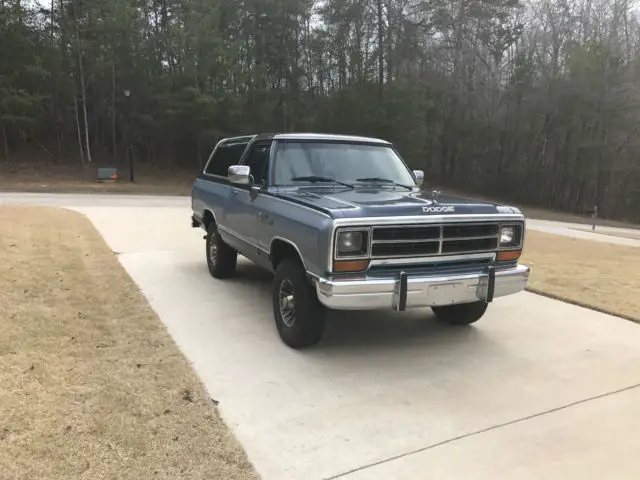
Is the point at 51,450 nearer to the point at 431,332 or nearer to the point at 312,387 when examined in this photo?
the point at 312,387

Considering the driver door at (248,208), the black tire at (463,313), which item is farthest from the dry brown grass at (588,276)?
the driver door at (248,208)

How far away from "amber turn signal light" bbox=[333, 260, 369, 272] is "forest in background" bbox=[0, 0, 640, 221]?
98.1ft

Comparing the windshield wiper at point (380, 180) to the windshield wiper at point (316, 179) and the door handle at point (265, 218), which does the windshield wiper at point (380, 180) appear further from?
the door handle at point (265, 218)

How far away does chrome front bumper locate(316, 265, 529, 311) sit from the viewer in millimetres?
4008

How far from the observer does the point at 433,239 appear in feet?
14.1

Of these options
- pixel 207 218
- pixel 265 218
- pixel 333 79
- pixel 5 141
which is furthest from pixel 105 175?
pixel 265 218

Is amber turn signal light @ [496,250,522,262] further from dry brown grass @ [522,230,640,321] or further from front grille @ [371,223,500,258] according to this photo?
dry brown grass @ [522,230,640,321]

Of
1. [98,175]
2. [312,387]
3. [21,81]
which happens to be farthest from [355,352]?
[21,81]

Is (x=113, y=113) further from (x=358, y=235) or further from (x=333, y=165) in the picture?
(x=358, y=235)

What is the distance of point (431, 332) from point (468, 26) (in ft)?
121

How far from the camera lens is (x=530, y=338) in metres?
5.19

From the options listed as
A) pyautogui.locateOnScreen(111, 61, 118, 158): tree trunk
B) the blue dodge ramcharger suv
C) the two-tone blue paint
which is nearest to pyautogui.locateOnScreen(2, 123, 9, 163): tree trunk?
pyautogui.locateOnScreen(111, 61, 118, 158): tree trunk

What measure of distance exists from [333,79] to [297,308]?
36.8m

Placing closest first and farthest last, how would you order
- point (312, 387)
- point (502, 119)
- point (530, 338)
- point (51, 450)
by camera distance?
point (51, 450), point (312, 387), point (530, 338), point (502, 119)
